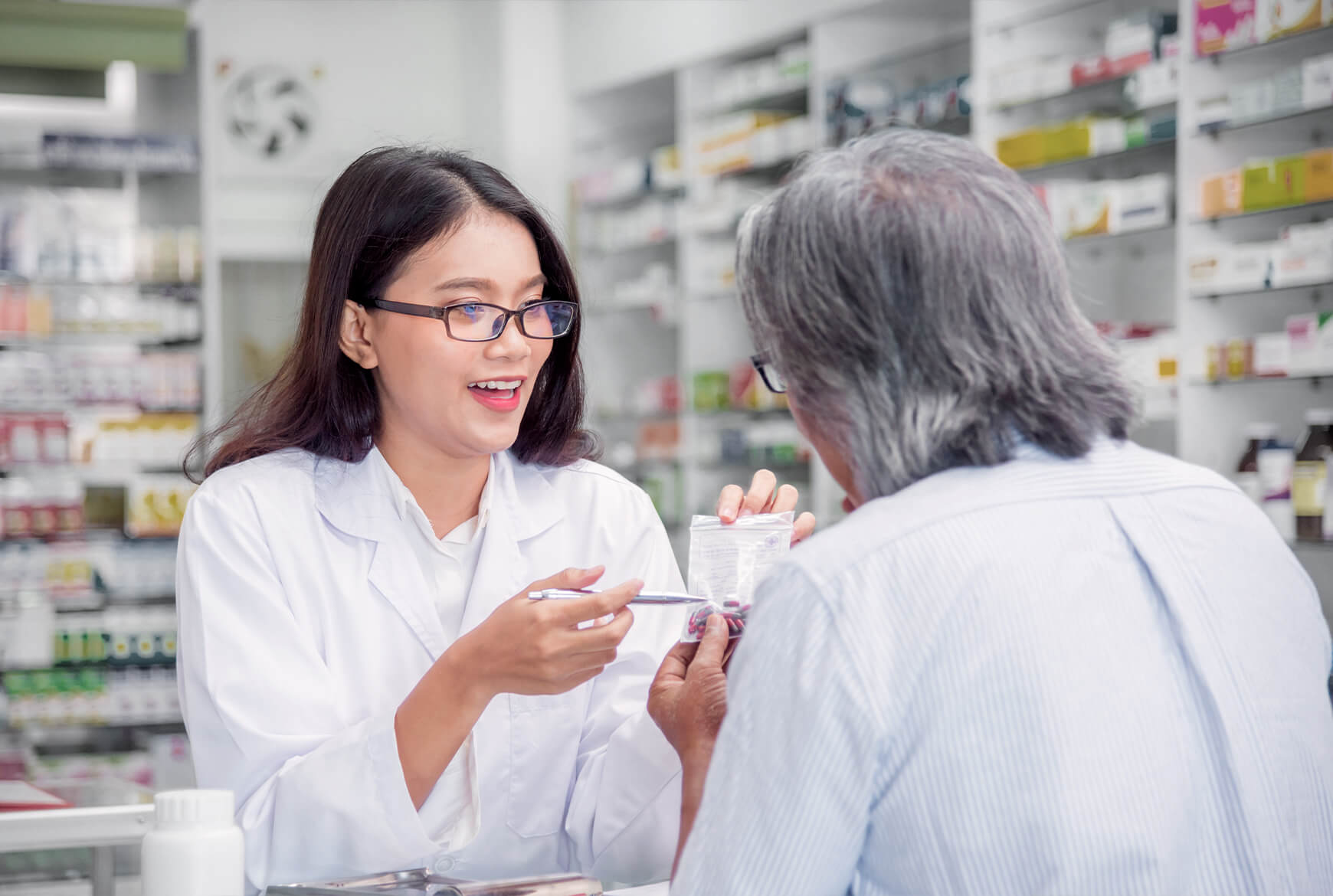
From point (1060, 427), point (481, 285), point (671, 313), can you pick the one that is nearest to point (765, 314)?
point (1060, 427)

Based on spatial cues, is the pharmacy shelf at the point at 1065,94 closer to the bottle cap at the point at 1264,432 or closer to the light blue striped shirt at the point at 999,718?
the bottle cap at the point at 1264,432

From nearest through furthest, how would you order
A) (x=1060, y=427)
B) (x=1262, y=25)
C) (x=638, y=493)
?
1. (x=1060, y=427)
2. (x=638, y=493)
3. (x=1262, y=25)

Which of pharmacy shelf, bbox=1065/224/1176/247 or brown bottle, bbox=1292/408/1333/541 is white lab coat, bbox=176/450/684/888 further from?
pharmacy shelf, bbox=1065/224/1176/247

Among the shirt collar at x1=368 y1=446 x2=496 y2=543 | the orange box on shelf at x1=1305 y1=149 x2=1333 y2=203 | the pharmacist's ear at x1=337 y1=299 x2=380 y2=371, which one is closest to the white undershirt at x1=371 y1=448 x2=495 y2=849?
the shirt collar at x1=368 y1=446 x2=496 y2=543

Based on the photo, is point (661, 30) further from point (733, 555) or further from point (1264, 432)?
point (733, 555)

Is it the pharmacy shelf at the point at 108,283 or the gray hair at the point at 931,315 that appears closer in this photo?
the gray hair at the point at 931,315

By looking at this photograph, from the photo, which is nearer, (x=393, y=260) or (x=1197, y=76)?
(x=393, y=260)

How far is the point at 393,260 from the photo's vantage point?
73.5 inches

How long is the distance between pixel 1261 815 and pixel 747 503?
0.84 meters

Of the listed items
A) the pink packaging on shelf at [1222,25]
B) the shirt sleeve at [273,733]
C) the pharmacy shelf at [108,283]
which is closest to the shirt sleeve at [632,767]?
the shirt sleeve at [273,733]

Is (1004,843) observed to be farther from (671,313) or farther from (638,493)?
(671,313)

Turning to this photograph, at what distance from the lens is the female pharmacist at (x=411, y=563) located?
1.60 meters

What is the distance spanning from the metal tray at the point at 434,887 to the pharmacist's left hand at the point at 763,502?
1.63 feet

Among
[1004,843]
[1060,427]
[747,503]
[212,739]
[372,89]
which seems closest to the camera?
[1004,843]
